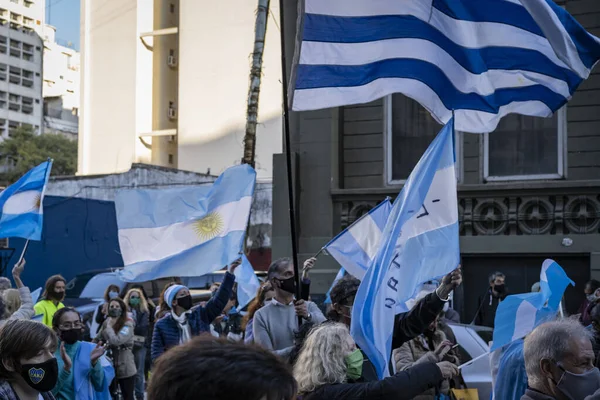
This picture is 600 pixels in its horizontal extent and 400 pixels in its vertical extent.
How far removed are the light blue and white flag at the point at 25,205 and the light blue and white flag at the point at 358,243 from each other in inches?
159

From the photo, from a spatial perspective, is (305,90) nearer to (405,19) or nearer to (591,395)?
(405,19)

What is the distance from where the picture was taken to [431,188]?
21.4 ft

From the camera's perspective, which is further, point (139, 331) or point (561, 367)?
point (139, 331)

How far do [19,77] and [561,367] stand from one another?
8798 cm

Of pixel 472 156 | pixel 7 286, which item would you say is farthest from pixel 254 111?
pixel 7 286

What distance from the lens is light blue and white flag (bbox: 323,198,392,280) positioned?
10.1 meters

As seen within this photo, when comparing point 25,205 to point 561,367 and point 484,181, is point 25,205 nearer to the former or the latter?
point 484,181

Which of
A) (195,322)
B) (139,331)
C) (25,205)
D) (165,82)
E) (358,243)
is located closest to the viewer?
(195,322)

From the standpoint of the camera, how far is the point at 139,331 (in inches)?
552

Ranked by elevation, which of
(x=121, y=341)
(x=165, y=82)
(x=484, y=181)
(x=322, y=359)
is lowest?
(x=121, y=341)

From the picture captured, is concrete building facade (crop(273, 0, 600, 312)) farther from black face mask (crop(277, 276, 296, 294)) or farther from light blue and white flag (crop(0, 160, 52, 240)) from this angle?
black face mask (crop(277, 276, 296, 294))

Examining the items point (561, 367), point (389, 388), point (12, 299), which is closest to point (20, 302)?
point (12, 299)

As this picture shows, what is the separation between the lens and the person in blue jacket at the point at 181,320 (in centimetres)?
876

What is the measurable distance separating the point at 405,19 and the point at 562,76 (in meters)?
1.35
